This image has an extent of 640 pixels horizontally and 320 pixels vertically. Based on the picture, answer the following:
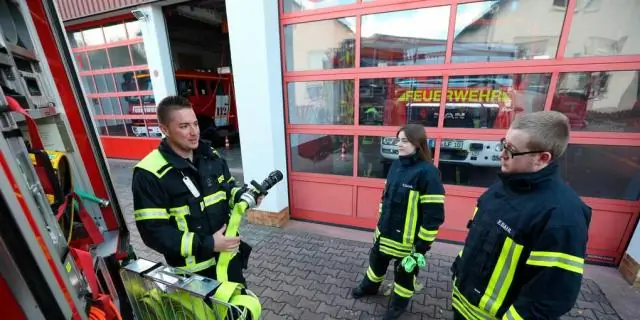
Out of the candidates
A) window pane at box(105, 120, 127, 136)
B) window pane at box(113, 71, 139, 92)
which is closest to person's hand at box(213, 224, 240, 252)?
window pane at box(113, 71, 139, 92)

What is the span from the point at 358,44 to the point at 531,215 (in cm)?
301

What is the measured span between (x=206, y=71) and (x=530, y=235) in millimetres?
10004

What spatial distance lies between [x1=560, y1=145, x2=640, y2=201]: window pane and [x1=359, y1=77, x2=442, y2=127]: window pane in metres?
1.65

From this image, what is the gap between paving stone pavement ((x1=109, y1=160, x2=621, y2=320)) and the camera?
269cm

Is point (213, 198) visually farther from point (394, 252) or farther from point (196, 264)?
point (394, 252)

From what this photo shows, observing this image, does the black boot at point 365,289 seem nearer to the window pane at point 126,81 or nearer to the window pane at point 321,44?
the window pane at point 321,44

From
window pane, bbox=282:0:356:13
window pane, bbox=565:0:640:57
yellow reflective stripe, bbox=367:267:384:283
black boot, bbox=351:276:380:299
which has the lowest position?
black boot, bbox=351:276:380:299

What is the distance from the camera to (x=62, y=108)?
169cm

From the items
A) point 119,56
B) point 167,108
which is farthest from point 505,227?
point 119,56

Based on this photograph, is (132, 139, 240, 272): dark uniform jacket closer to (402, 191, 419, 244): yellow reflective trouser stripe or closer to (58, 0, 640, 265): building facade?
(402, 191, 419, 244): yellow reflective trouser stripe

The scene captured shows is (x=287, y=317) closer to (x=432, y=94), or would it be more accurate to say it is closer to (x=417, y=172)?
(x=417, y=172)

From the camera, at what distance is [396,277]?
246 centimetres

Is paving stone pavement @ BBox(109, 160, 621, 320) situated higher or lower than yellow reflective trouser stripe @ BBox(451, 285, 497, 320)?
lower

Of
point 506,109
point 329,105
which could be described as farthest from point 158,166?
point 506,109
